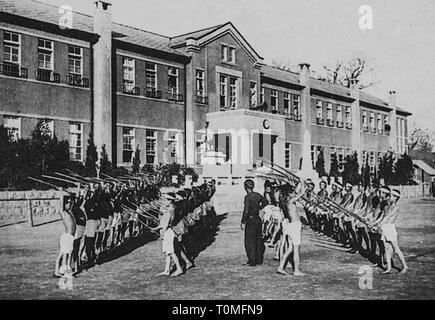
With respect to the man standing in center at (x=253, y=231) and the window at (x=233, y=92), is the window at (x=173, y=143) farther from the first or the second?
the man standing in center at (x=253, y=231)

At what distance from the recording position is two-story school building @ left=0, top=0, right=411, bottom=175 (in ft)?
70.2

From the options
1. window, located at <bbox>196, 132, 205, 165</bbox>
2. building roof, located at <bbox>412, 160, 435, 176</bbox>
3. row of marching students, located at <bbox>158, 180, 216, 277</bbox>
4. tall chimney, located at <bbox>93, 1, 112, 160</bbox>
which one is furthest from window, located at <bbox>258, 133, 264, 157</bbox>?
building roof, located at <bbox>412, 160, 435, 176</bbox>

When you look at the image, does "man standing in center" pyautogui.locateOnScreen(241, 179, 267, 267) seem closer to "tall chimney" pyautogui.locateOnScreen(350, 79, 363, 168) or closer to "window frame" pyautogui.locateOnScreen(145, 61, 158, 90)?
"window frame" pyautogui.locateOnScreen(145, 61, 158, 90)

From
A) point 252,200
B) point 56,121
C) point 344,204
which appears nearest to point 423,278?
point 252,200

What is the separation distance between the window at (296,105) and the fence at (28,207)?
25.7 meters

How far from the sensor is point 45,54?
22.2m

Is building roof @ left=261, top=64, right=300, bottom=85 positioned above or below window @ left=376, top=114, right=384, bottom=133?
above

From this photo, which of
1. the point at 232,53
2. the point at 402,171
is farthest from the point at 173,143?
the point at 402,171

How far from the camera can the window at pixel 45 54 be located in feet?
72.1

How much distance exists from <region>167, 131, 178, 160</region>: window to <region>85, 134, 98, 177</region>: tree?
5826 millimetres

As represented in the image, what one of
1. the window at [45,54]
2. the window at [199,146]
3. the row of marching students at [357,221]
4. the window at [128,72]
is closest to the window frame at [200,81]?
the window at [199,146]

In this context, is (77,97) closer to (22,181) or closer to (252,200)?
(22,181)

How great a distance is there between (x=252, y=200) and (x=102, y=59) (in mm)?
16062
